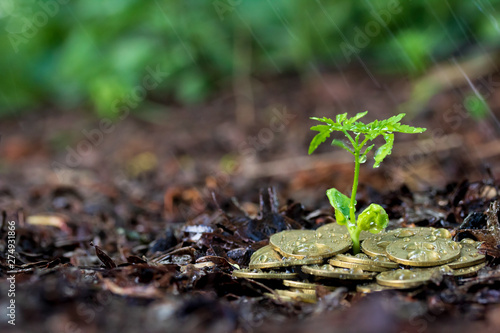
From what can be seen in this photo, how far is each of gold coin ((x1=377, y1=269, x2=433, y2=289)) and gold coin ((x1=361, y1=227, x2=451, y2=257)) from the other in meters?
0.12

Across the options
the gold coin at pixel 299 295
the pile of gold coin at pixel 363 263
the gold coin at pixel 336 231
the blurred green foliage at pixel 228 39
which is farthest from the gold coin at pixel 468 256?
the blurred green foliage at pixel 228 39

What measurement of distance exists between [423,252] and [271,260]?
47 centimetres

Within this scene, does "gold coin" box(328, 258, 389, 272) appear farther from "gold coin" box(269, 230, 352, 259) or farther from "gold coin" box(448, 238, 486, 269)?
"gold coin" box(448, 238, 486, 269)

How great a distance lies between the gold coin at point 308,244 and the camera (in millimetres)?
1634

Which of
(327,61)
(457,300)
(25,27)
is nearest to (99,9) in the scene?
(25,27)

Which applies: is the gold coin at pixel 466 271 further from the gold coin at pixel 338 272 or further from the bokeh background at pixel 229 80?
the bokeh background at pixel 229 80

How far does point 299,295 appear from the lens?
1526mm

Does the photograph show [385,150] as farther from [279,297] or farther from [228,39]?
[228,39]

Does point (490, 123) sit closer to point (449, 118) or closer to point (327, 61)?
point (449, 118)

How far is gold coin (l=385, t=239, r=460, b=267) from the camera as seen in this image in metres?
1.55

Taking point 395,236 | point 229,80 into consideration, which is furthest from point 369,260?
point 229,80

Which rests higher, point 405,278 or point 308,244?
point 308,244

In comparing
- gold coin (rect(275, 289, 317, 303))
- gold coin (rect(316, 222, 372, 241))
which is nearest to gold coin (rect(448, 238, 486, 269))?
gold coin (rect(316, 222, 372, 241))

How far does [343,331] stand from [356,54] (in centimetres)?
699
